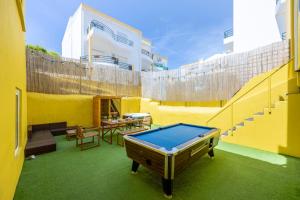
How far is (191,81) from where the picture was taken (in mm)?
7926

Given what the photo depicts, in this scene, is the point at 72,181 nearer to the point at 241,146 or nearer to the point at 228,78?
the point at 241,146

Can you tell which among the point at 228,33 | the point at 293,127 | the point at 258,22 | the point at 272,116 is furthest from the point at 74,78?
the point at 228,33

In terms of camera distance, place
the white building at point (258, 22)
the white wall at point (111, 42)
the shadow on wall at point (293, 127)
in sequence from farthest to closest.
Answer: the white wall at point (111, 42)
the white building at point (258, 22)
the shadow on wall at point (293, 127)

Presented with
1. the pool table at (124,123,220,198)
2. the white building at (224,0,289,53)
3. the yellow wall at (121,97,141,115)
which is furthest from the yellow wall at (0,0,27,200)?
the white building at (224,0,289,53)

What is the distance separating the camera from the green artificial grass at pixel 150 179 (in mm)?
2434

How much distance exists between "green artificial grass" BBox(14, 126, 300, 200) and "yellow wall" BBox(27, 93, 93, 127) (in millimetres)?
3258

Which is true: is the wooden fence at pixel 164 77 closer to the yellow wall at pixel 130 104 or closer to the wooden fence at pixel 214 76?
the wooden fence at pixel 214 76

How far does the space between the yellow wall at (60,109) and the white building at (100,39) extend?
4476 millimetres

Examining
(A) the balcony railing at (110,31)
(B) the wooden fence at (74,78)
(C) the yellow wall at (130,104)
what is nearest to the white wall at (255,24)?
(B) the wooden fence at (74,78)

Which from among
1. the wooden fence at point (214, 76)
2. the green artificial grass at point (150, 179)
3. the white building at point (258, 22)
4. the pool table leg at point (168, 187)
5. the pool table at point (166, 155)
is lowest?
the green artificial grass at point (150, 179)

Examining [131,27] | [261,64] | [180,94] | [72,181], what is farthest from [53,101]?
[131,27]

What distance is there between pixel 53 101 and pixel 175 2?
346 inches

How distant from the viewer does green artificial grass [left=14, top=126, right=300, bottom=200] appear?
243cm

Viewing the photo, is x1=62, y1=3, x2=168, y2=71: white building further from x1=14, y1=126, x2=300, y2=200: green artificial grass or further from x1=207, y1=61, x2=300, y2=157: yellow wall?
→ x1=207, y1=61, x2=300, y2=157: yellow wall
